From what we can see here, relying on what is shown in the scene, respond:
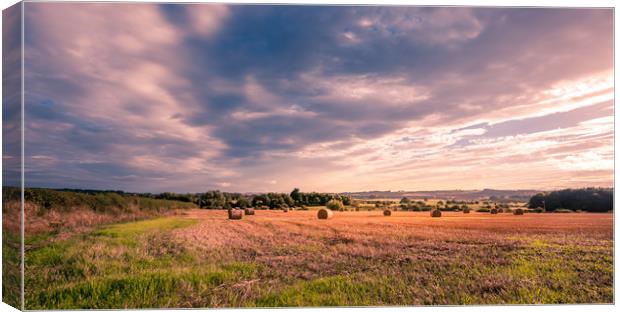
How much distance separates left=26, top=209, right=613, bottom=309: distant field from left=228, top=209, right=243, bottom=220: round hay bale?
0.15 m

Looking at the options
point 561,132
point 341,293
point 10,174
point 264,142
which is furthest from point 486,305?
point 10,174

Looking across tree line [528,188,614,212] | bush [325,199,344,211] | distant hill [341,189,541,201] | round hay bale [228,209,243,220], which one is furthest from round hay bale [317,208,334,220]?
tree line [528,188,614,212]

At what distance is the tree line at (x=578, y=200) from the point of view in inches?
307

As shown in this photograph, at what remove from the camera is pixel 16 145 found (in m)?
7.02

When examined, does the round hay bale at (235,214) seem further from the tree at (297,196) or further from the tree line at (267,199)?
the tree at (297,196)

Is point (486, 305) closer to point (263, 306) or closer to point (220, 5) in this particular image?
point (263, 306)

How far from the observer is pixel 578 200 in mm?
7867

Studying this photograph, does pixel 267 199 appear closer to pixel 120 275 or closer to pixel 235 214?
pixel 235 214

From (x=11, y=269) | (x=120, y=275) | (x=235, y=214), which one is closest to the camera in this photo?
(x=11, y=269)

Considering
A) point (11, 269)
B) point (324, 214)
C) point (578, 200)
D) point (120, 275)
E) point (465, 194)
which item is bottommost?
point (120, 275)

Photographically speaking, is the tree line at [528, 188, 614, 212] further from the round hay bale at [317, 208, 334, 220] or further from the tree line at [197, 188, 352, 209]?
the round hay bale at [317, 208, 334, 220]

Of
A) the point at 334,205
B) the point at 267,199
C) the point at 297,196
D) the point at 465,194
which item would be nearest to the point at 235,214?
the point at 267,199

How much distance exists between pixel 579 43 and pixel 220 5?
6052 mm

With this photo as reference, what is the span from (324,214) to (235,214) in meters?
1.50
